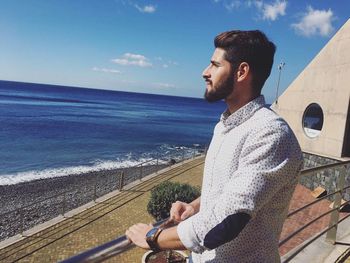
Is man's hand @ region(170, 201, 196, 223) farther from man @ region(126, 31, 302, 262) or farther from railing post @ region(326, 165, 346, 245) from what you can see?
railing post @ region(326, 165, 346, 245)

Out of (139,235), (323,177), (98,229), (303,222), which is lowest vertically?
(98,229)

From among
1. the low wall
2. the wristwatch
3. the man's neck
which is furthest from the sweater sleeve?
the low wall

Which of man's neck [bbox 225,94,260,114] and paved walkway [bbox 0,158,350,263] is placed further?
paved walkway [bbox 0,158,350,263]

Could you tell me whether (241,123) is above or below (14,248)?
above

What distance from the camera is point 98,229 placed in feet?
40.9

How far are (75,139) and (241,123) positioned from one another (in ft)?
161

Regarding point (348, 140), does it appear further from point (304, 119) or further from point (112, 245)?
point (112, 245)

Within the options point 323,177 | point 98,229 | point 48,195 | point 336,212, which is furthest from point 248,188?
point 48,195

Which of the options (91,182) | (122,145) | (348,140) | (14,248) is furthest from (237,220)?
(122,145)

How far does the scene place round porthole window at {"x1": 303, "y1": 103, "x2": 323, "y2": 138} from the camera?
15.0m

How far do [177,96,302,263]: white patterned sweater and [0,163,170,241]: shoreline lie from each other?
1499cm

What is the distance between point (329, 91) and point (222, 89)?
1385 cm

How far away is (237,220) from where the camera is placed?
4.65 feet

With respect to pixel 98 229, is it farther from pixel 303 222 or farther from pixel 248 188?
pixel 248 188
